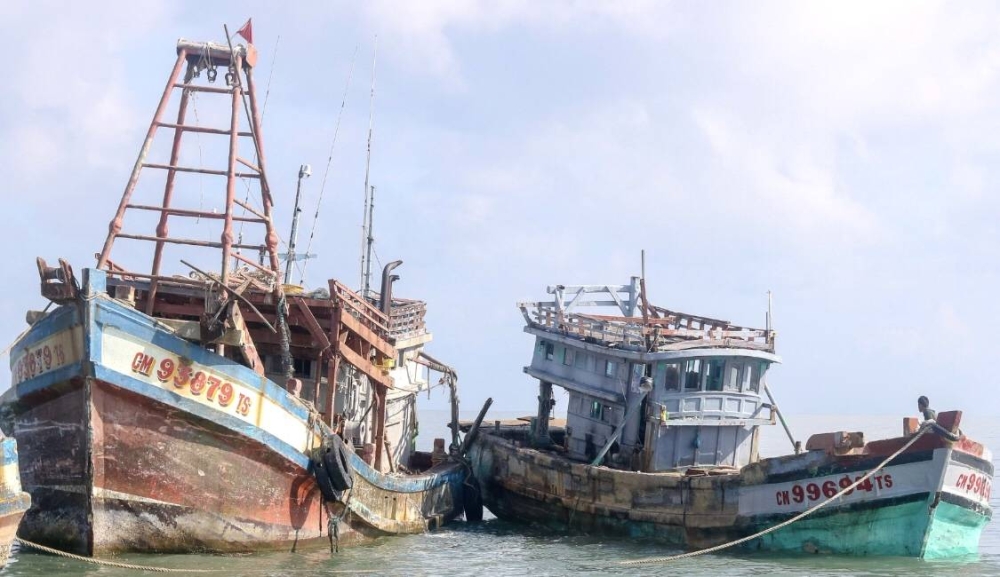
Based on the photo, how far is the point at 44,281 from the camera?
1966 cm

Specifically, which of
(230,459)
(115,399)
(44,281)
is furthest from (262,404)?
(44,281)

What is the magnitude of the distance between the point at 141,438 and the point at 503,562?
7.29 metres

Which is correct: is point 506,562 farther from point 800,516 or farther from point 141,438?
point 141,438

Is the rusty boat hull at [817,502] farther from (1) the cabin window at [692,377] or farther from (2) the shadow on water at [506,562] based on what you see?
(1) the cabin window at [692,377]

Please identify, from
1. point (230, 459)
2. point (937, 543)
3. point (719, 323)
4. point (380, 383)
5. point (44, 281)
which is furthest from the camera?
point (719, 323)

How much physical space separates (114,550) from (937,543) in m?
14.5

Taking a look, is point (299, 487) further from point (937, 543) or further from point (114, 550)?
point (937, 543)

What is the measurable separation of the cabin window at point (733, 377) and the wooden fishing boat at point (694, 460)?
0.04 meters

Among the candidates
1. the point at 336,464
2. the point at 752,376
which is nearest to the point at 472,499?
the point at 752,376

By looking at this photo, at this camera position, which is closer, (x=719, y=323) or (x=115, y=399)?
(x=115, y=399)

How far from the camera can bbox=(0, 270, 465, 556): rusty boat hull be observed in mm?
19562

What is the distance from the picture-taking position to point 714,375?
88.3ft

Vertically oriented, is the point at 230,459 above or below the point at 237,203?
below

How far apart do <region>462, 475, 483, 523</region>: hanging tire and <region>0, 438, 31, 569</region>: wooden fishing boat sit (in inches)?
536
